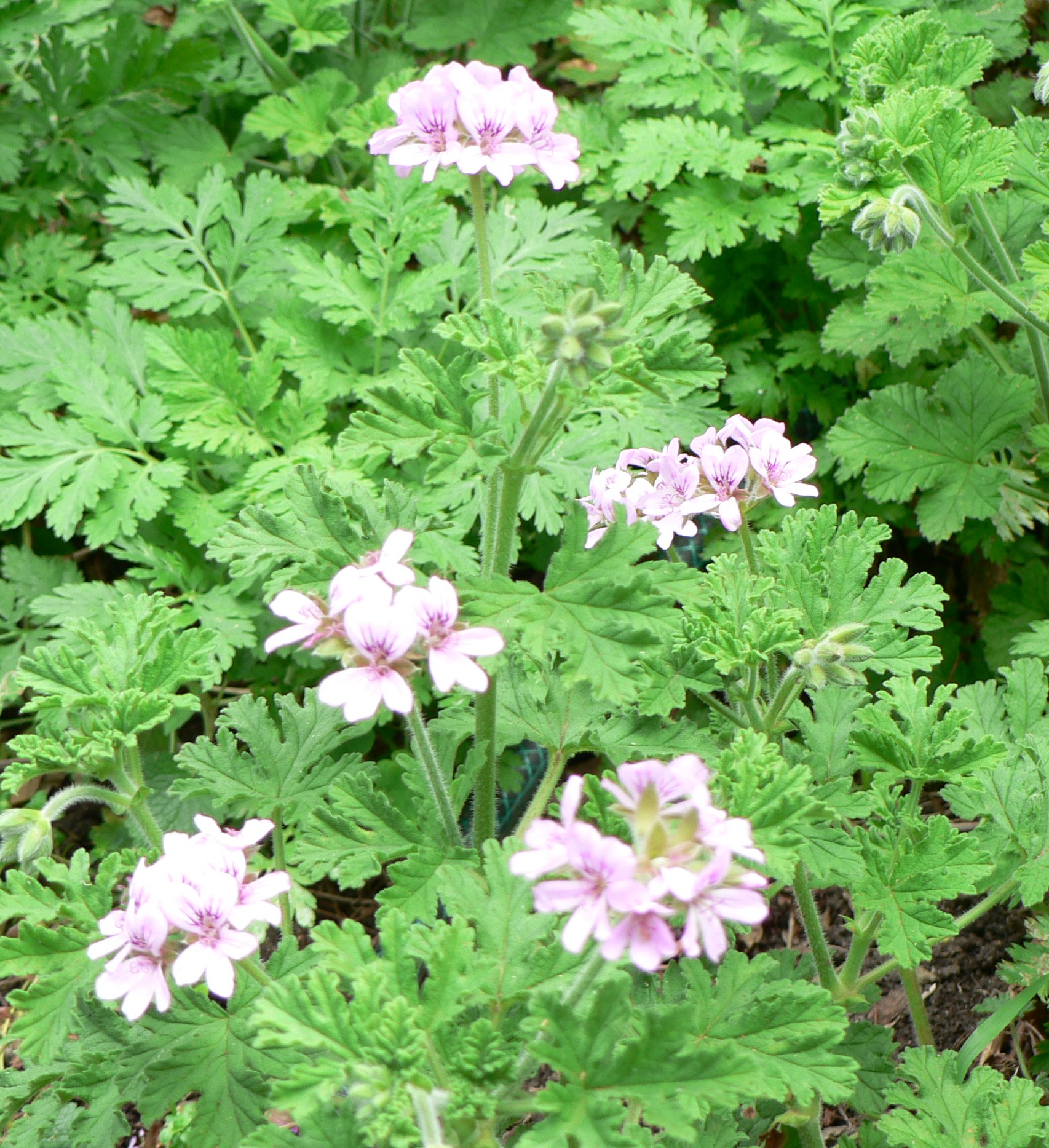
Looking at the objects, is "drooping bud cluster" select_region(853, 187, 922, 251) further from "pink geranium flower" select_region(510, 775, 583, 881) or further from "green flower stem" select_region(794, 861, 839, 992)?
"pink geranium flower" select_region(510, 775, 583, 881)

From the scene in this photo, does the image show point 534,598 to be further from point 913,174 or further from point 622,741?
point 913,174

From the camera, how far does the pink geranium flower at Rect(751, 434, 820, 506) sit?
2.33 metres

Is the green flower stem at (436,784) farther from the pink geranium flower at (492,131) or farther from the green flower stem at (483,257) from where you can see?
the pink geranium flower at (492,131)

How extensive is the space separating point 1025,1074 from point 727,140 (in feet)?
9.46

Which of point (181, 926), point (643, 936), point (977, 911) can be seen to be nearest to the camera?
point (643, 936)

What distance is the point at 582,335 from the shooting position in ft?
5.55

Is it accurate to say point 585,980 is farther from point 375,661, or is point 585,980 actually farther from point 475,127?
point 475,127

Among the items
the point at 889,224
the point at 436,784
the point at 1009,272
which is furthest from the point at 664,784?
the point at 1009,272

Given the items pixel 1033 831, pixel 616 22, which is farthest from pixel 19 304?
pixel 1033 831

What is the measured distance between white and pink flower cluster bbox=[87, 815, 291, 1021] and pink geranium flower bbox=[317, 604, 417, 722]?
402 mm

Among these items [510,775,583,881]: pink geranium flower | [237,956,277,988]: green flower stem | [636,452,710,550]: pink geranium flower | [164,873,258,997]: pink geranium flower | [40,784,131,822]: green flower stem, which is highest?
[510,775,583,881]: pink geranium flower

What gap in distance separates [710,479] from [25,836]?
60.1 inches

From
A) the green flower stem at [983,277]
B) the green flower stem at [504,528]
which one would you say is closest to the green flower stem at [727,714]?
the green flower stem at [504,528]

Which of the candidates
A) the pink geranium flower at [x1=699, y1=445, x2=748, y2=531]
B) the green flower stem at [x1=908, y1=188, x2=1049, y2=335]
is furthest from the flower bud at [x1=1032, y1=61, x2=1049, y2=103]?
the pink geranium flower at [x1=699, y1=445, x2=748, y2=531]
